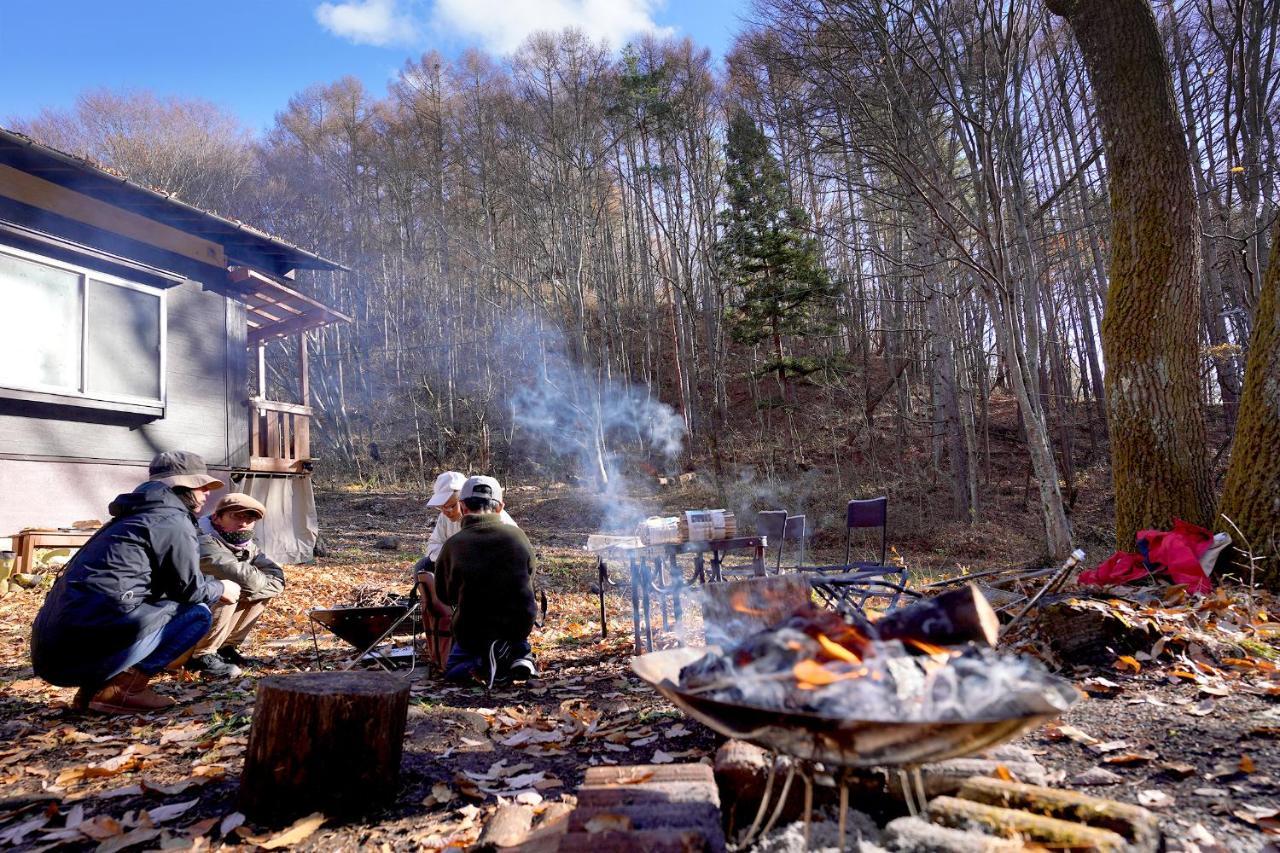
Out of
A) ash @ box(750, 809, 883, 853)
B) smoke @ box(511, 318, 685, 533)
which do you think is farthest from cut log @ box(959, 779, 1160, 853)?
smoke @ box(511, 318, 685, 533)

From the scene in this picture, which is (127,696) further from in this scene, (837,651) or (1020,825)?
(1020,825)

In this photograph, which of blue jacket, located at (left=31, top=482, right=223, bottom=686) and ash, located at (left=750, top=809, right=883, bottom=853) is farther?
blue jacket, located at (left=31, top=482, right=223, bottom=686)

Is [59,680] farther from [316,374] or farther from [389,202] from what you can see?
[389,202]

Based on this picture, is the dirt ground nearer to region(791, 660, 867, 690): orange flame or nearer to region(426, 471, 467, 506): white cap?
region(791, 660, 867, 690): orange flame

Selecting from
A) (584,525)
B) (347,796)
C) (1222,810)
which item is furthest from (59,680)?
(584,525)

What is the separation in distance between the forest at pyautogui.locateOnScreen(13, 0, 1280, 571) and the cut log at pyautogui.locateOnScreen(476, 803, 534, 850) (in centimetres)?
547

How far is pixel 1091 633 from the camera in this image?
3.92m

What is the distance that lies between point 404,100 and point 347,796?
24.5 meters

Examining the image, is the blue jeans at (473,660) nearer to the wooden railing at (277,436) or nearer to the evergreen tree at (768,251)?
the wooden railing at (277,436)

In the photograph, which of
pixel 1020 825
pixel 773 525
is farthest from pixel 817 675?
pixel 773 525

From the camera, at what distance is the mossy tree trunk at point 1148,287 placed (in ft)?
18.5

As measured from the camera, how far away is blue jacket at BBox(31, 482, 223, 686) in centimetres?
364

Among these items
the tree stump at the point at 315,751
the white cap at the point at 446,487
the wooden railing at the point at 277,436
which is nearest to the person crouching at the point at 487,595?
the white cap at the point at 446,487

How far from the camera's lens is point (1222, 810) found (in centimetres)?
226
